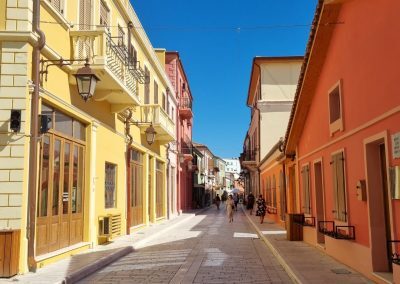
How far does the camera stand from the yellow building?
27.3ft

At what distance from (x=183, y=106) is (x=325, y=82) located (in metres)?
23.7

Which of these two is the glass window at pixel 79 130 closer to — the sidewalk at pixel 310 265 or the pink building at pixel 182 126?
the sidewalk at pixel 310 265

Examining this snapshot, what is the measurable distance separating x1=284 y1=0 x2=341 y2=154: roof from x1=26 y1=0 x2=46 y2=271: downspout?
556 centimetres

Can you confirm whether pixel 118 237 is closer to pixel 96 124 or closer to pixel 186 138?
pixel 96 124

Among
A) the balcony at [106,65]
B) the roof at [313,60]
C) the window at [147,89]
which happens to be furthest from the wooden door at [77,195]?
the window at [147,89]

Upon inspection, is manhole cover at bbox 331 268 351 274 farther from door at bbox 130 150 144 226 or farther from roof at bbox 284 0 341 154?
door at bbox 130 150 144 226

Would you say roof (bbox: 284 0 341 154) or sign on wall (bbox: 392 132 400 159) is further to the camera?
roof (bbox: 284 0 341 154)

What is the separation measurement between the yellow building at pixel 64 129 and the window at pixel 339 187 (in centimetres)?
531

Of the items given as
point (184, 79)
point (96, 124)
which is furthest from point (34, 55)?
point (184, 79)

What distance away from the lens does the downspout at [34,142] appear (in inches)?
330

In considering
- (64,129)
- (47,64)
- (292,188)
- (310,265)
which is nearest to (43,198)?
(64,129)

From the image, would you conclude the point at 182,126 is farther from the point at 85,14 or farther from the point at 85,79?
the point at 85,79

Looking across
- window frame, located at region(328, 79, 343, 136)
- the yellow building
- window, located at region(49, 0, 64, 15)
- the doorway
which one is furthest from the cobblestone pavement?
window, located at region(49, 0, 64, 15)

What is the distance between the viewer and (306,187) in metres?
12.8
